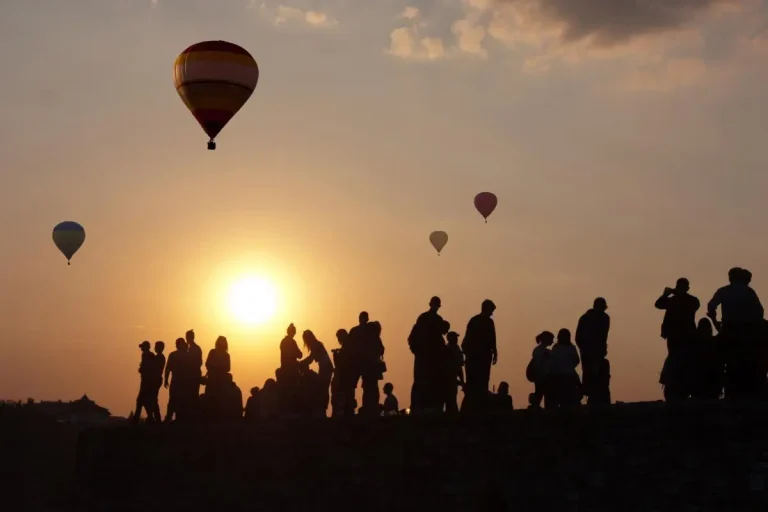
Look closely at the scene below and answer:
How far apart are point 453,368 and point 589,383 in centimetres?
291

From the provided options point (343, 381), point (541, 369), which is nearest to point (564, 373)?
point (541, 369)

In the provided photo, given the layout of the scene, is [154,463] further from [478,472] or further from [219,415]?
[478,472]

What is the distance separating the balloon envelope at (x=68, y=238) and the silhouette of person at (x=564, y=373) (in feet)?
95.1

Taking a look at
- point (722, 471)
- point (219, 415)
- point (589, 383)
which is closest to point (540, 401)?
point (589, 383)

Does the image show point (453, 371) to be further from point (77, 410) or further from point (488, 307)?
point (77, 410)

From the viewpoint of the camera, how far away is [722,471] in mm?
17828

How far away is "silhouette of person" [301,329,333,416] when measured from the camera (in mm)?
25500

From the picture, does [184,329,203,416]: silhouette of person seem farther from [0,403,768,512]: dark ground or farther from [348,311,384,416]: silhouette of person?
[348,311,384,416]: silhouette of person

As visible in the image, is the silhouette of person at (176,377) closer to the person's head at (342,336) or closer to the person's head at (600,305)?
the person's head at (342,336)

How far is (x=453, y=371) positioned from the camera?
76.6 feet

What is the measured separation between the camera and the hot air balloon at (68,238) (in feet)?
154

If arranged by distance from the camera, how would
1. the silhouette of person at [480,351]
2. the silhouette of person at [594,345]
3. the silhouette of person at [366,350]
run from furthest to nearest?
the silhouette of person at [366,350] < the silhouette of person at [480,351] < the silhouette of person at [594,345]

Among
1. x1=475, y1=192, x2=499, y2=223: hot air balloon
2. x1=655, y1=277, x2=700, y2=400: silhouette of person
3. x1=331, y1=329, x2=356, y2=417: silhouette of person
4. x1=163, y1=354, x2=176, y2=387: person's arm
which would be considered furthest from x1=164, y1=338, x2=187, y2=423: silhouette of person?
x1=475, y1=192, x2=499, y2=223: hot air balloon

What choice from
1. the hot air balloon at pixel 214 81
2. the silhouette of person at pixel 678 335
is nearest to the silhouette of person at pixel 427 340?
the silhouette of person at pixel 678 335
